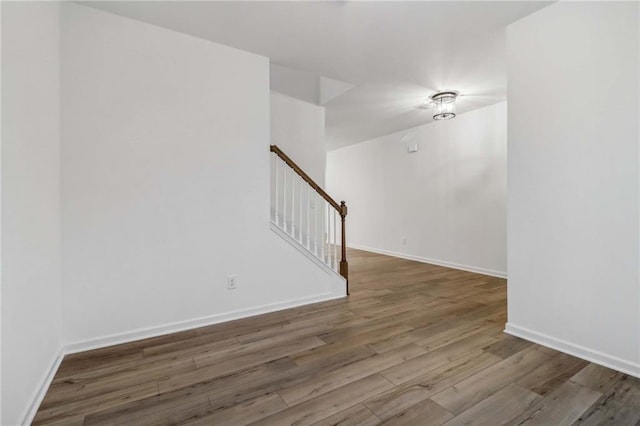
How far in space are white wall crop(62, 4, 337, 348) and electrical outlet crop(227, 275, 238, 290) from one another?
0.04 meters

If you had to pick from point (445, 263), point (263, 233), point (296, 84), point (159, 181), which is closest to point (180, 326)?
point (263, 233)

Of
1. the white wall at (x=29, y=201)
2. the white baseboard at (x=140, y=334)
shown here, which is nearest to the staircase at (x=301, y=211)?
the white baseboard at (x=140, y=334)

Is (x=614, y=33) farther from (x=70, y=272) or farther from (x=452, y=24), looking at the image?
(x=70, y=272)

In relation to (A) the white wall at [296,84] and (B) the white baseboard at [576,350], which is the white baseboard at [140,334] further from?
(A) the white wall at [296,84]

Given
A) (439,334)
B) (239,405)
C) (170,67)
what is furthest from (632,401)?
(170,67)

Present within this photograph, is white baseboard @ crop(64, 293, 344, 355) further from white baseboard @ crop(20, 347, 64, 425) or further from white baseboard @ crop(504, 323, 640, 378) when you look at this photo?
white baseboard @ crop(504, 323, 640, 378)

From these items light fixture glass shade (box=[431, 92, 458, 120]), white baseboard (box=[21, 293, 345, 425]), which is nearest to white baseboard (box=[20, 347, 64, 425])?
white baseboard (box=[21, 293, 345, 425])

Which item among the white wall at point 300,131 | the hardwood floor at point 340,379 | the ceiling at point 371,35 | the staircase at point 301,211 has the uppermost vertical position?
the ceiling at point 371,35

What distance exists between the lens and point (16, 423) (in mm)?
1271

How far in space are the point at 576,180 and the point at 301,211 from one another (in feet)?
7.58

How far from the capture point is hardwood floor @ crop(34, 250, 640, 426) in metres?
1.40

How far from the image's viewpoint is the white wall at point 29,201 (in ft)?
4.13

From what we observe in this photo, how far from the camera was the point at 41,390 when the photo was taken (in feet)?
5.08

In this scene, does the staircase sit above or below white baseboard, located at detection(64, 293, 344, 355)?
above
